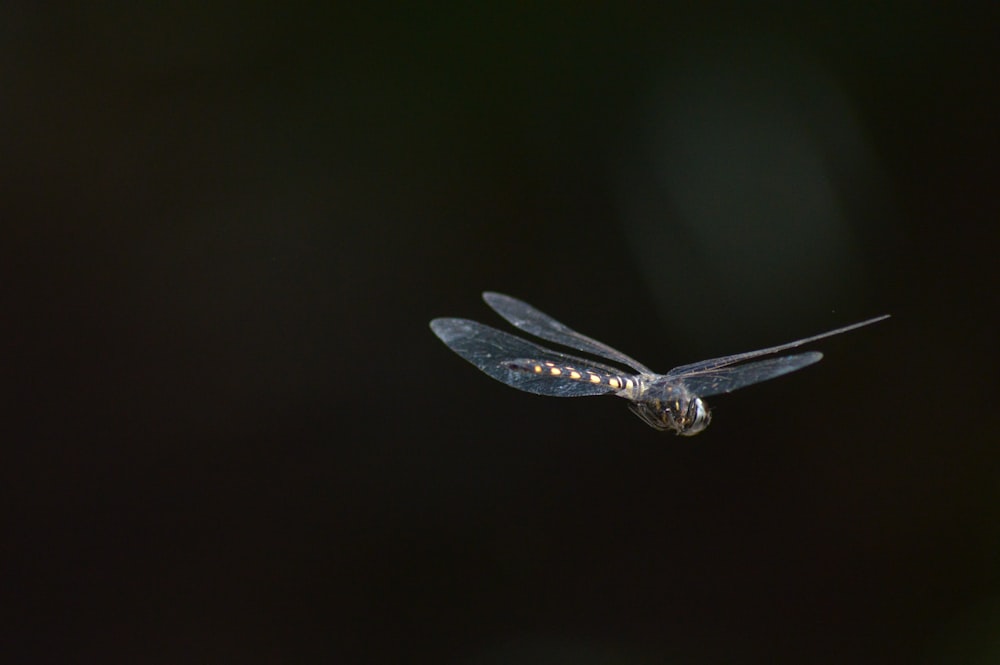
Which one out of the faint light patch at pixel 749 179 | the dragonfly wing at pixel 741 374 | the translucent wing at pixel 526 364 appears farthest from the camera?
the faint light patch at pixel 749 179

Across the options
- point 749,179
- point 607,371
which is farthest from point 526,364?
point 749,179

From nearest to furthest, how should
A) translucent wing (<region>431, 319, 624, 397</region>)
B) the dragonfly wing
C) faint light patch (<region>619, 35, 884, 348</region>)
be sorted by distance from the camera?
the dragonfly wing < translucent wing (<region>431, 319, 624, 397</region>) < faint light patch (<region>619, 35, 884, 348</region>)

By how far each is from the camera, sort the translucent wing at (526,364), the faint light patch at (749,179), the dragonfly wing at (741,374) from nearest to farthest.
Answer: the dragonfly wing at (741,374)
the translucent wing at (526,364)
the faint light patch at (749,179)

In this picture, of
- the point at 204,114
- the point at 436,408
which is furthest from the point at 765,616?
the point at 204,114

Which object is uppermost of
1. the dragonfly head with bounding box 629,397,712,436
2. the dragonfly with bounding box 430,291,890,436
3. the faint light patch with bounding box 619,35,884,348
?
the faint light patch with bounding box 619,35,884,348

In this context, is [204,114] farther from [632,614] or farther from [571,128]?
[632,614]

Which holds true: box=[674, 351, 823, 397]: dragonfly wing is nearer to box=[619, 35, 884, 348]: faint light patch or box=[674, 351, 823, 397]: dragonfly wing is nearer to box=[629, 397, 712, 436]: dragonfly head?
box=[629, 397, 712, 436]: dragonfly head

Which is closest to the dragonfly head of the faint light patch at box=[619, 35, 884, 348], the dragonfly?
the dragonfly

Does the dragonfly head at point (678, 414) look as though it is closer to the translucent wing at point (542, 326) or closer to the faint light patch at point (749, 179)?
the translucent wing at point (542, 326)

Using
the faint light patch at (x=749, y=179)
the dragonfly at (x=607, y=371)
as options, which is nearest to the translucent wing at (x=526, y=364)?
the dragonfly at (x=607, y=371)
